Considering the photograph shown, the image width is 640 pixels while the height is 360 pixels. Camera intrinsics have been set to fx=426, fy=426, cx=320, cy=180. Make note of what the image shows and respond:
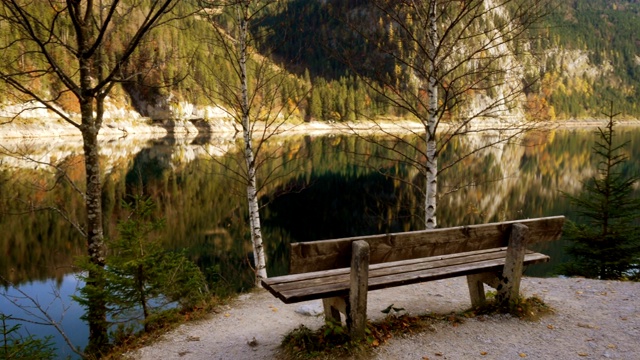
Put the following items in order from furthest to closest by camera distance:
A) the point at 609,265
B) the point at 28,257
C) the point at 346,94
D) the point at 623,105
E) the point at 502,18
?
the point at 623,105
the point at 346,94
the point at 28,257
the point at 609,265
the point at 502,18

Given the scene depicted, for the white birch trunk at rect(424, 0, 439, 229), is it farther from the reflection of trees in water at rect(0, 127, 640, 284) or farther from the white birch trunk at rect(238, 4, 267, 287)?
the white birch trunk at rect(238, 4, 267, 287)

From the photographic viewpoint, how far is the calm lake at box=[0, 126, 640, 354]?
44.0 feet

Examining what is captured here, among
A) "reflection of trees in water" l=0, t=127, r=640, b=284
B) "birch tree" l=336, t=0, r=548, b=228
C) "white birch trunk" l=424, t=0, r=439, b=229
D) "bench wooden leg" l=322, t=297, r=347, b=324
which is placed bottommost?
"reflection of trees in water" l=0, t=127, r=640, b=284

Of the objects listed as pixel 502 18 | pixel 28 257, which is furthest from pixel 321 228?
pixel 502 18

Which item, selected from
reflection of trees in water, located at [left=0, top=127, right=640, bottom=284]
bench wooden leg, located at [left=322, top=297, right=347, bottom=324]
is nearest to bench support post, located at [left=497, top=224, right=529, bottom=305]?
bench wooden leg, located at [left=322, top=297, right=347, bottom=324]

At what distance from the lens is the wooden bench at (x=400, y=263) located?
462cm

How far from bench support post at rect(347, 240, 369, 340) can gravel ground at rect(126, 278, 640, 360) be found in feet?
1.34

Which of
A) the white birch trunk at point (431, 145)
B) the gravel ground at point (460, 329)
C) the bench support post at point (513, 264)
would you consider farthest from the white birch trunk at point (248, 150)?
the bench support post at point (513, 264)

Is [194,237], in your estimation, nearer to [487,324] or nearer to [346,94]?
[487,324]

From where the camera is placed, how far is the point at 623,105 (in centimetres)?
19000

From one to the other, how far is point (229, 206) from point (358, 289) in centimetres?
2738

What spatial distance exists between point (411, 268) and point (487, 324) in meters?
1.53

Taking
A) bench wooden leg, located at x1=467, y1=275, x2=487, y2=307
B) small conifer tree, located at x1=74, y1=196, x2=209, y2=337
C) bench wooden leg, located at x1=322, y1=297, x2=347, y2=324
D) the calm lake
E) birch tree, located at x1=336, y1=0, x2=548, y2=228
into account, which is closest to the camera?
bench wooden leg, located at x1=322, y1=297, x2=347, y2=324

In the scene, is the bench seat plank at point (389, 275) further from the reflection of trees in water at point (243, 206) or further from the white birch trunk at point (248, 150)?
the white birch trunk at point (248, 150)
